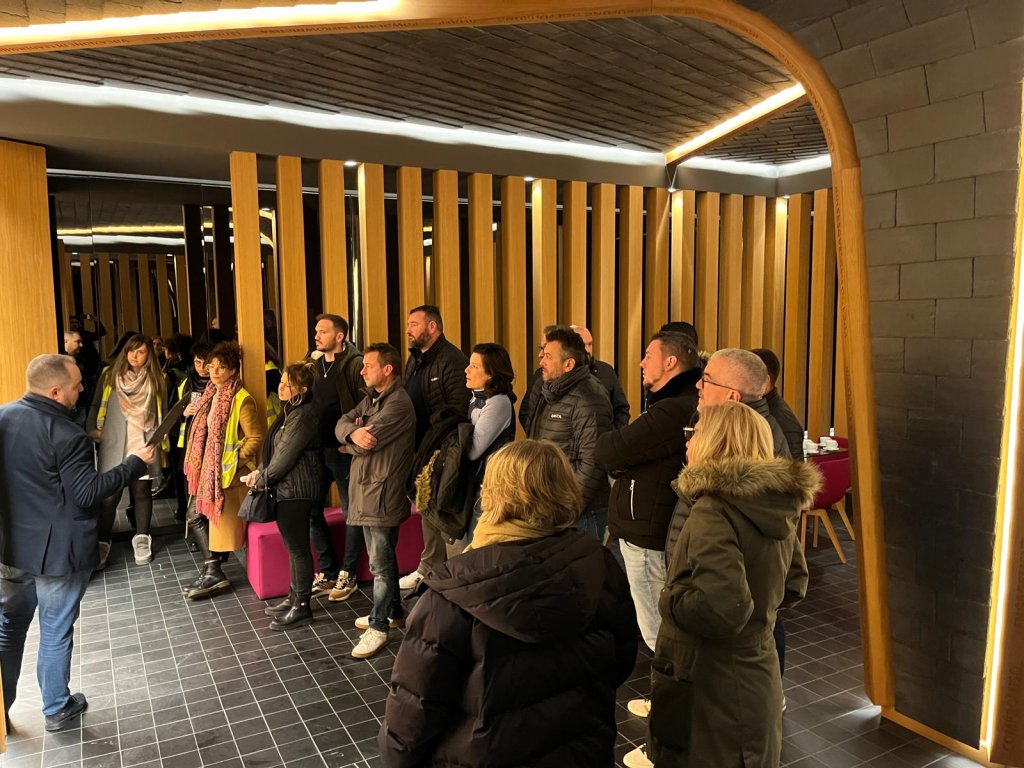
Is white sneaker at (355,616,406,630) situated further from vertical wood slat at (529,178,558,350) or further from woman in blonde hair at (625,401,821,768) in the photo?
vertical wood slat at (529,178,558,350)

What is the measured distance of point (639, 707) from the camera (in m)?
3.45

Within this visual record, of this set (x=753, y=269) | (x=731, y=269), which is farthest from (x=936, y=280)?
(x=753, y=269)

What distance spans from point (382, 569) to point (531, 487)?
8.31 feet

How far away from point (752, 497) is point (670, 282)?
5.71m

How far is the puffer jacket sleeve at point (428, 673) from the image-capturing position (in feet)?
5.51

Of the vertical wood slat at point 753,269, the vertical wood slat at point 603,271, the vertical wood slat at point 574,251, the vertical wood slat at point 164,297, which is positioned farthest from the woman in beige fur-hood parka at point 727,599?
the vertical wood slat at point 753,269

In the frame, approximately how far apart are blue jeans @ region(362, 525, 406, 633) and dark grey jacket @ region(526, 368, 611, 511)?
109 centimetres

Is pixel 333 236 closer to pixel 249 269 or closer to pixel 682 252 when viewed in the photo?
pixel 249 269

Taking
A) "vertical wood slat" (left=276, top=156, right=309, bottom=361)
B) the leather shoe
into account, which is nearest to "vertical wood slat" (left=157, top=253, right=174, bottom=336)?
"vertical wood slat" (left=276, top=156, right=309, bottom=361)

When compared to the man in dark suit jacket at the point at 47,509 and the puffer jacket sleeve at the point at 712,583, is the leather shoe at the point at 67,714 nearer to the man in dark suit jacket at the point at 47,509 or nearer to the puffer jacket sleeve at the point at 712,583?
the man in dark suit jacket at the point at 47,509

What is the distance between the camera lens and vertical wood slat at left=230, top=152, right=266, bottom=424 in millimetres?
5324

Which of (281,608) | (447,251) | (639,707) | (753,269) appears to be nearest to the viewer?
(639,707)

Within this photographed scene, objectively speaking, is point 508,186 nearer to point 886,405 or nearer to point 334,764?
point 886,405

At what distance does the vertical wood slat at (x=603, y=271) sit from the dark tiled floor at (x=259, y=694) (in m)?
3.00
